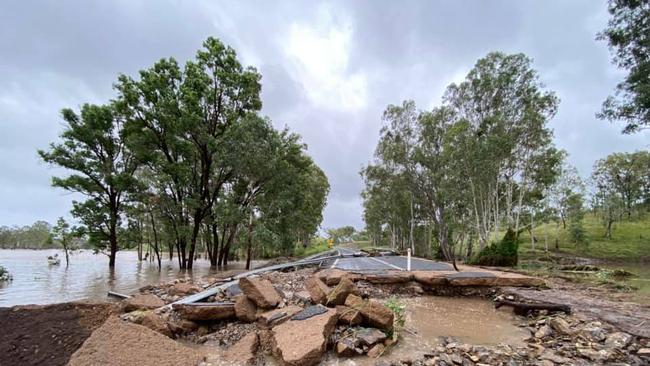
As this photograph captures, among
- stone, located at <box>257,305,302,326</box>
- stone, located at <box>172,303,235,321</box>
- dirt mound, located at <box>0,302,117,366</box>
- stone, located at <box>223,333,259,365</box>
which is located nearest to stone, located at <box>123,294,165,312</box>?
dirt mound, located at <box>0,302,117,366</box>

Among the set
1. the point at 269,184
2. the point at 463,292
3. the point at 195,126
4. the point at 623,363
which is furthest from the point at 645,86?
the point at 195,126

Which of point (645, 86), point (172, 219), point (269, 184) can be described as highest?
point (645, 86)

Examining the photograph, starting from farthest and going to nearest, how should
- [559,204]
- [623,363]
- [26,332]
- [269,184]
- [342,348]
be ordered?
1. [559,204]
2. [269,184]
3. [26,332]
4. [342,348]
5. [623,363]

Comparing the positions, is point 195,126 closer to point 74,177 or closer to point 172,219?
point 172,219

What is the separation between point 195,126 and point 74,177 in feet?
29.0

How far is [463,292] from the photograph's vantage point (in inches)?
267

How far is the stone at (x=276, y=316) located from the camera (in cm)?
399

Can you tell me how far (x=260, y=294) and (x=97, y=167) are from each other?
19717mm

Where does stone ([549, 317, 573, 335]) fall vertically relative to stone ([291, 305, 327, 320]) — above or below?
below

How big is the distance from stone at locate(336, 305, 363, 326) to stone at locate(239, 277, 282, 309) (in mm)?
1234

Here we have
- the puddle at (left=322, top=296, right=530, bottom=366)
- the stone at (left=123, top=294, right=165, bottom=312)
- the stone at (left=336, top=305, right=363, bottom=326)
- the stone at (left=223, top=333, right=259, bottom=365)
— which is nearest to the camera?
the stone at (left=223, top=333, right=259, bottom=365)

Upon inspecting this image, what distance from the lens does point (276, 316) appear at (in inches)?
161

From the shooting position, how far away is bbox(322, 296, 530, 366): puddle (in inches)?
140

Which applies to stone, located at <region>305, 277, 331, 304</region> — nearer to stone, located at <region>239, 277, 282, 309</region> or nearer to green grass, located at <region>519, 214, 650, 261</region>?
stone, located at <region>239, 277, 282, 309</region>
